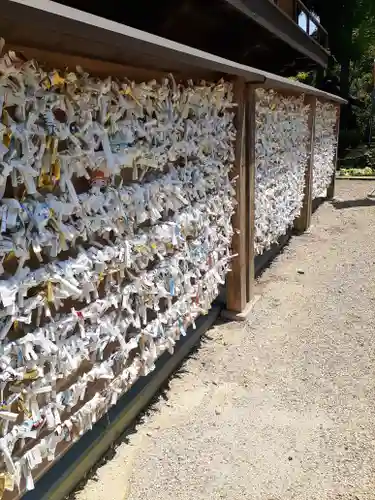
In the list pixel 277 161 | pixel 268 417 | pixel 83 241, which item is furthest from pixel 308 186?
pixel 83 241

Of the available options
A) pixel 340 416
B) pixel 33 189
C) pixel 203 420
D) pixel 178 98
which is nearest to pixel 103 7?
pixel 178 98

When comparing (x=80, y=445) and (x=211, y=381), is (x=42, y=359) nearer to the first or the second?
(x=80, y=445)

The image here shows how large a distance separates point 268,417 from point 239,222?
6.33 feet

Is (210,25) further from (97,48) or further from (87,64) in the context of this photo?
(97,48)

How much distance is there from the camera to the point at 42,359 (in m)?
2.04

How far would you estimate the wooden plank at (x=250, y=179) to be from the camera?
4.34m

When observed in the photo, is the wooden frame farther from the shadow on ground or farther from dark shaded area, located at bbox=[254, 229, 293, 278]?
the shadow on ground

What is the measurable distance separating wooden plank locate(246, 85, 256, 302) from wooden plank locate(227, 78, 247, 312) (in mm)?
90

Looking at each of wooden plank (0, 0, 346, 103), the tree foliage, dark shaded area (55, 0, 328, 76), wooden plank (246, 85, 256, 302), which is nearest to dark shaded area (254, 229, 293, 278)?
wooden plank (246, 85, 256, 302)

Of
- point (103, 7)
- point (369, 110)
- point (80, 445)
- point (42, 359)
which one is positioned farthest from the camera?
point (369, 110)

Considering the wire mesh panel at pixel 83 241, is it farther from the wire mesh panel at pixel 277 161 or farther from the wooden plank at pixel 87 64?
the wire mesh panel at pixel 277 161

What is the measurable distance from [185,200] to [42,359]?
5.26 feet

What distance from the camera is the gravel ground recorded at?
2.52 meters

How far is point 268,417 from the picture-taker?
10.2 feet
